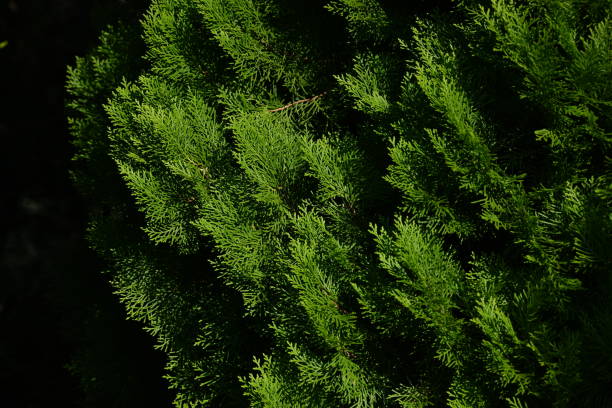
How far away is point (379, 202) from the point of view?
2191 millimetres

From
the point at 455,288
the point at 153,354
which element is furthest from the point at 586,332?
the point at 153,354

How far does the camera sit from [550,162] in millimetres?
1871

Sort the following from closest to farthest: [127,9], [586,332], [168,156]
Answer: [586,332] < [168,156] < [127,9]

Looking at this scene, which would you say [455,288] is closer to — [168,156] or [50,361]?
[168,156]

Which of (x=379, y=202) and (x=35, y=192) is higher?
(x=379, y=202)

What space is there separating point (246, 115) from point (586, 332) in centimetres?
150

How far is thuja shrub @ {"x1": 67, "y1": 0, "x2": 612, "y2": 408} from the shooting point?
171cm

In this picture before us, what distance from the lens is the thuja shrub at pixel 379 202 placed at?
1710mm

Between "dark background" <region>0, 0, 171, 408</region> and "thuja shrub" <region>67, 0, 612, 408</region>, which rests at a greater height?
"thuja shrub" <region>67, 0, 612, 408</region>

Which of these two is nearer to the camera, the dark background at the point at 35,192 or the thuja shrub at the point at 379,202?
the thuja shrub at the point at 379,202

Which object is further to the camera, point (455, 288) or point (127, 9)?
point (127, 9)

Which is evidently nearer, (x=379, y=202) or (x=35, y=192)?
(x=379, y=202)

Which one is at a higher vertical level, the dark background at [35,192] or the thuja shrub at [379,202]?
the thuja shrub at [379,202]

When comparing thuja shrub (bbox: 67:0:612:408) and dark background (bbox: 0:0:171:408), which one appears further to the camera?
dark background (bbox: 0:0:171:408)
